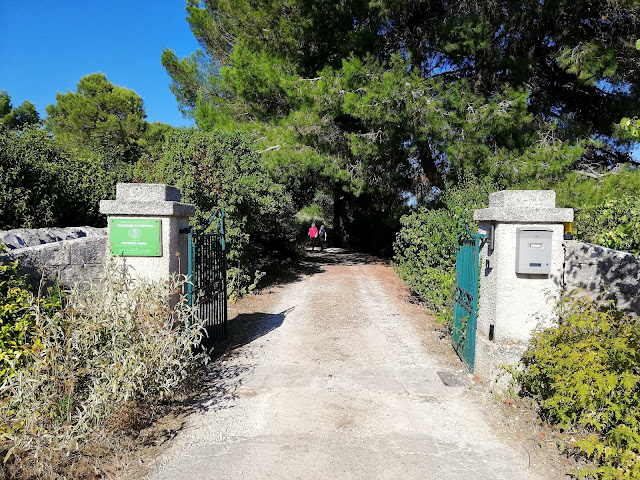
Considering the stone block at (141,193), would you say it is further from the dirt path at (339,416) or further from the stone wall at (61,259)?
the dirt path at (339,416)

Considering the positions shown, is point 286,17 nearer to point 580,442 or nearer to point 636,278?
point 636,278

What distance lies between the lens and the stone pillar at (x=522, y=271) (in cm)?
412

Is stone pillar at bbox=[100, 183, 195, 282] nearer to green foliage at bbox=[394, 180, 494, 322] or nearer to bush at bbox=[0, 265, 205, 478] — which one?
bush at bbox=[0, 265, 205, 478]

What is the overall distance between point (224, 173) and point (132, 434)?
7038 millimetres

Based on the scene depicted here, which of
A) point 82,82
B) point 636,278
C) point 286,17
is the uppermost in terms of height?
point 82,82

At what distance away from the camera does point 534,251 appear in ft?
13.5

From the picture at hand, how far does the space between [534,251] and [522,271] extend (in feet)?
0.74

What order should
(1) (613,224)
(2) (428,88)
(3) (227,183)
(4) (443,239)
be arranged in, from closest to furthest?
(1) (613,224) < (4) (443,239) < (3) (227,183) < (2) (428,88)

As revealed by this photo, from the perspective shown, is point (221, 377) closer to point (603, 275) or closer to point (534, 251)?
point (534, 251)

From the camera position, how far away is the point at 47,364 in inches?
121

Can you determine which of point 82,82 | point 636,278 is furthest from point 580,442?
point 82,82

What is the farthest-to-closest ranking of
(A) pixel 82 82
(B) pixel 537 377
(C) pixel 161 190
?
(A) pixel 82 82
(C) pixel 161 190
(B) pixel 537 377

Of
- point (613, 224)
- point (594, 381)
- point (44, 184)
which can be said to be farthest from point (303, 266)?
point (594, 381)

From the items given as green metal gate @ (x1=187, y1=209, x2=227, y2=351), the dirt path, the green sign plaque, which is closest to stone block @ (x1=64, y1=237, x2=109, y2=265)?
Answer: the green sign plaque
